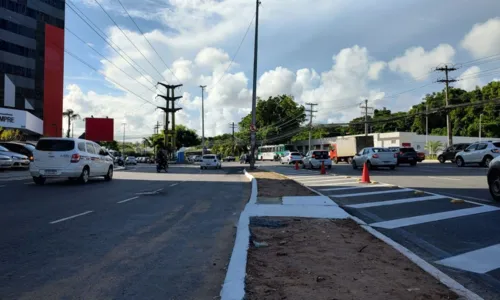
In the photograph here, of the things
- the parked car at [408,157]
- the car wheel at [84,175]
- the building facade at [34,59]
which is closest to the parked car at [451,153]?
the parked car at [408,157]

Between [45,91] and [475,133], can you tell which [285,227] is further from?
[475,133]

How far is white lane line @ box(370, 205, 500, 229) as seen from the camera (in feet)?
26.5

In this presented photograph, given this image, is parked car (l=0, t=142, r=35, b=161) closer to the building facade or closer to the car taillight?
the car taillight

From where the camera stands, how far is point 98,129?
198 ft

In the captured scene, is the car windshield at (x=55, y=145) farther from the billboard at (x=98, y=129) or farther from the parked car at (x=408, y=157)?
the billboard at (x=98, y=129)

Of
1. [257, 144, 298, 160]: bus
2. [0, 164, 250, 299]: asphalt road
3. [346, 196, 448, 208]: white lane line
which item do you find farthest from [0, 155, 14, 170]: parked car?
[257, 144, 298, 160]: bus

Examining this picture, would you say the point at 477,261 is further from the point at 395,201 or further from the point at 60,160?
the point at 60,160

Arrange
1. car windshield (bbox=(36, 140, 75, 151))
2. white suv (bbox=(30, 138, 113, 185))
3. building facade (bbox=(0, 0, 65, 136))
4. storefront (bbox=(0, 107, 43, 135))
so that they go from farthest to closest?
building facade (bbox=(0, 0, 65, 136))
storefront (bbox=(0, 107, 43, 135))
car windshield (bbox=(36, 140, 75, 151))
white suv (bbox=(30, 138, 113, 185))

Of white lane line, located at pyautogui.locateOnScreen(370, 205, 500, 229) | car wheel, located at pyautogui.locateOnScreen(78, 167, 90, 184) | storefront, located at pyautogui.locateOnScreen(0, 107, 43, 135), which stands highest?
storefront, located at pyautogui.locateOnScreen(0, 107, 43, 135)

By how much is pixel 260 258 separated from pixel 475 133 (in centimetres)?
8893

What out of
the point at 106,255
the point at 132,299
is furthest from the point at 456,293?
the point at 106,255

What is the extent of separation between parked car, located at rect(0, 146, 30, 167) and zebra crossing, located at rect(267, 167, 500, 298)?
20.1 m

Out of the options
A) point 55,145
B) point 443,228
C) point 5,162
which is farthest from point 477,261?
point 5,162

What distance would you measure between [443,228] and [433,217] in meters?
1.13
